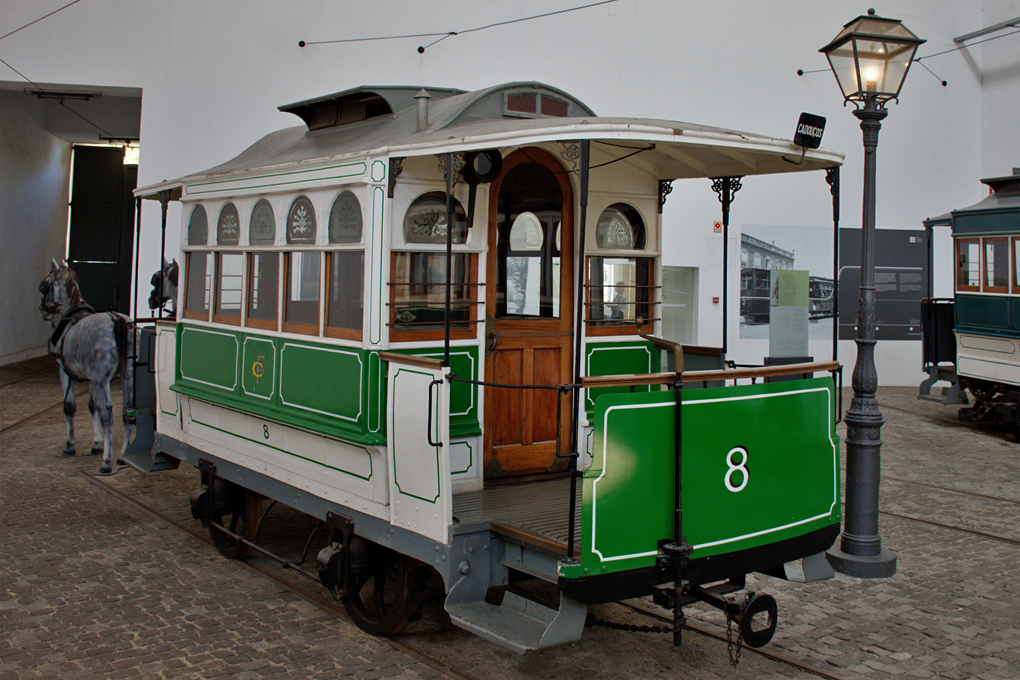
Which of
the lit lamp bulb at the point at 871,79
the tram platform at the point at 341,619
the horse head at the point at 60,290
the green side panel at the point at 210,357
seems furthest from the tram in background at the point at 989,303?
the horse head at the point at 60,290

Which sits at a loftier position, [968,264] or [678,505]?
[968,264]

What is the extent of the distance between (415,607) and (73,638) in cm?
186

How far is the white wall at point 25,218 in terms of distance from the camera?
16938 mm

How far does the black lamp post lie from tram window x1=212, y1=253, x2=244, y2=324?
170 inches

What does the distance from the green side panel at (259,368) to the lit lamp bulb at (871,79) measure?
14.2ft

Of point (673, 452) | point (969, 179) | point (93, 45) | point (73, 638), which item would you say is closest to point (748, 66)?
point (969, 179)

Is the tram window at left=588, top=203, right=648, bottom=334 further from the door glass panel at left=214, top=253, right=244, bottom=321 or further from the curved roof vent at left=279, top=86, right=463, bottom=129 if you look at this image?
the door glass panel at left=214, top=253, right=244, bottom=321

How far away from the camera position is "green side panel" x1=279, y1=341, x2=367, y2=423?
473 cm

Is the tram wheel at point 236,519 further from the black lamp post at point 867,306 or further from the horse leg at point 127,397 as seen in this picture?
the black lamp post at point 867,306

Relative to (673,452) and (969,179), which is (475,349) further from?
(969,179)

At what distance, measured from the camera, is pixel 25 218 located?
1819 centimetres

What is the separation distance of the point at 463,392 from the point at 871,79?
355 centimetres

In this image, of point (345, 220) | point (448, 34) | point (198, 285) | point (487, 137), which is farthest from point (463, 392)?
point (448, 34)

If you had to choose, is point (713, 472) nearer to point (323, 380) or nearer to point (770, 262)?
point (323, 380)
